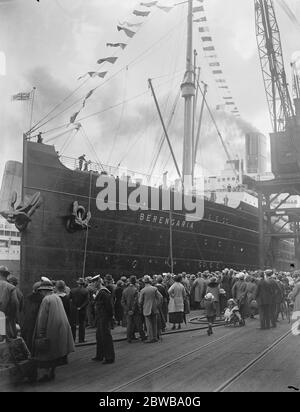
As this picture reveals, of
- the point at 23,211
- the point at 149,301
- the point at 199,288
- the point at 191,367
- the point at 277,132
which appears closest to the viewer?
the point at 191,367

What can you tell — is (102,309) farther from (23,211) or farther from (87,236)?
(87,236)

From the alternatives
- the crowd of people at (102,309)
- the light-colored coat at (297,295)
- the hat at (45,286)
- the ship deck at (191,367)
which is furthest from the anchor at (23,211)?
the light-colored coat at (297,295)

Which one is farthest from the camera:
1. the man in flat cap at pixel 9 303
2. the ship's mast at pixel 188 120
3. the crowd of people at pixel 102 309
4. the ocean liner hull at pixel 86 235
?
the ship's mast at pixel 188 120

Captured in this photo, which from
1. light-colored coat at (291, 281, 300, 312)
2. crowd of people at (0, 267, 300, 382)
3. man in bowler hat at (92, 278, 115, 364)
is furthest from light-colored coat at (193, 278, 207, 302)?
man in bowler hat at (92, 278, 115, 364)

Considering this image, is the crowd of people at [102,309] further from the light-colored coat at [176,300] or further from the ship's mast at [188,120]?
the ship's mast at [188,120]

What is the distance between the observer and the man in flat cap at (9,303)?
6844mm

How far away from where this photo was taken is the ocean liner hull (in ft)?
45.8

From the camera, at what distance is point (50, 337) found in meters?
5.60

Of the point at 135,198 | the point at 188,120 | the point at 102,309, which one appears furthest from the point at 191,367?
the point at 188,120

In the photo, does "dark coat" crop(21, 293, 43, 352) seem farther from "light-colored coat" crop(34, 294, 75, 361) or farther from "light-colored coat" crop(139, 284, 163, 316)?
"light-colored coat" crop(139, 284, 163, 316)

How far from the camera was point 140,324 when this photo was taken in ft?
31.1

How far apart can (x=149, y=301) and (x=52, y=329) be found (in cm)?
378

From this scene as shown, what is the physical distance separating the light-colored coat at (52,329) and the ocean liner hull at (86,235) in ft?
26.3
